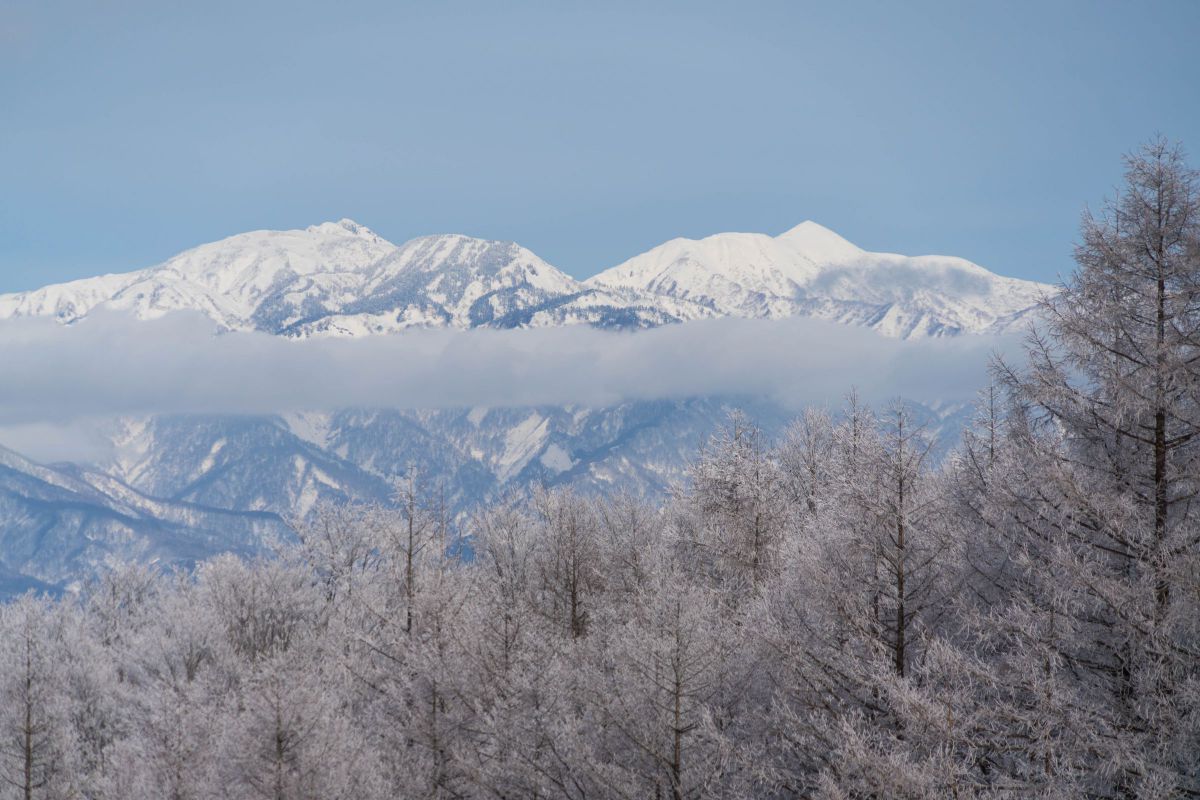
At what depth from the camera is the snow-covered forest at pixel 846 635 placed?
1453 centimetres

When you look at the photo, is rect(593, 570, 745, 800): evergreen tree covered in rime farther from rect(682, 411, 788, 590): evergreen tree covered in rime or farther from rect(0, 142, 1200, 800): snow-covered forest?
rect(682, 411, 788, 590): evergreen tree covered in rime

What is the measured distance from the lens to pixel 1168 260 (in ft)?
49.2

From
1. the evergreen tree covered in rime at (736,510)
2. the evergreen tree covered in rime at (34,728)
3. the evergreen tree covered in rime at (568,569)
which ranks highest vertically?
the evergreen tree covered in rime at (736,510)

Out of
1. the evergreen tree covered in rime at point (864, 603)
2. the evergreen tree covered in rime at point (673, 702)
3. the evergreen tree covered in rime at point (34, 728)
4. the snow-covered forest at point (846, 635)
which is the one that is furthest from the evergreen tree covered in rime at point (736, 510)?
the evergreen tree covered in rime at point (34, 728)

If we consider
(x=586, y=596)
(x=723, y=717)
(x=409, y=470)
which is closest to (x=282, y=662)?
(x=409, y=470)

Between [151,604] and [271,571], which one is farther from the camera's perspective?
[151,604]

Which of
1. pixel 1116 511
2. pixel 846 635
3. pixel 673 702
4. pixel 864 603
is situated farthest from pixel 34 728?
pixel 1116 511

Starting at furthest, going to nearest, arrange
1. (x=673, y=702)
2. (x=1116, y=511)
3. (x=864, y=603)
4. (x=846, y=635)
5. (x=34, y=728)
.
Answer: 1. (x=34, y=728)
2. (x=673, y=702)
3. (x=846, y=635)
4. (x=864, y=603)
5. (x=1116, y=511)

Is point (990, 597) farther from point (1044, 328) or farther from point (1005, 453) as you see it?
point (1044, 328)

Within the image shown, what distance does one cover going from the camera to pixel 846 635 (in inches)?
786

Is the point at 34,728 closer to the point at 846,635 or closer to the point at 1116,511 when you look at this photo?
the point at 846,635

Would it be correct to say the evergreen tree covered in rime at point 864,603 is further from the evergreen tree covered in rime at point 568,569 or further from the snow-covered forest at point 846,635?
the evergreen tree covered in rime at point 568,569

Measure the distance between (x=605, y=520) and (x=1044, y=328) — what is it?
45.4 m

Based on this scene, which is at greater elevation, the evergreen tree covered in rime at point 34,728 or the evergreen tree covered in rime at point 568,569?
the evergreen tree covered in rime at point 568,569
